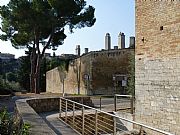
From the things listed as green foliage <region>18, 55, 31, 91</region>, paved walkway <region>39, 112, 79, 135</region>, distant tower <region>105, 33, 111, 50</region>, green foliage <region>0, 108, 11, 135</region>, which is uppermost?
distant tower <region>105, 33, 111, 50</region>

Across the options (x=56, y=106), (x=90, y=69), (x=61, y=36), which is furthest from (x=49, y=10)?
(x=56, y=106)

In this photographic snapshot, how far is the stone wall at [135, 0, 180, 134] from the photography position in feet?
32.8

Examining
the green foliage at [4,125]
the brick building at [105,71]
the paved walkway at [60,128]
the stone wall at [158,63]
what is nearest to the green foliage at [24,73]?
the brick building at [105,71]

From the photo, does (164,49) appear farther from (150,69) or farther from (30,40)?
(30,40)

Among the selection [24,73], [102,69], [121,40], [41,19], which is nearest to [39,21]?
[41,19]

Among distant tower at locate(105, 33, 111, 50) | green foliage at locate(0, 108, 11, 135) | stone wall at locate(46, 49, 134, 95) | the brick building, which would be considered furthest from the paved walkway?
distant tower at locate(105, 33, 111, 50)

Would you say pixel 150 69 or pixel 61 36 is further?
pixel 61 36

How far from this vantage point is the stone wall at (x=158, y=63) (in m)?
9.99

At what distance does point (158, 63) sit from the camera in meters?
10.7

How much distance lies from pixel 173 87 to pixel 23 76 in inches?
1641

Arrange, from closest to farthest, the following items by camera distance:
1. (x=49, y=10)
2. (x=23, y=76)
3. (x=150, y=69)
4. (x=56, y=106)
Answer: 1. (x=150, y=69)
2. (x=56, y=106)
3. (x=49, y=10)
4. (x=23, y=76)

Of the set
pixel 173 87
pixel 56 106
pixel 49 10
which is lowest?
pixel 56 106

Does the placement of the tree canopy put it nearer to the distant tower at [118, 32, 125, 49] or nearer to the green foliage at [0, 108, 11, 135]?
the distant tower at [118, 32, 125, 49]

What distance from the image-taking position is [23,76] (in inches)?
1970
